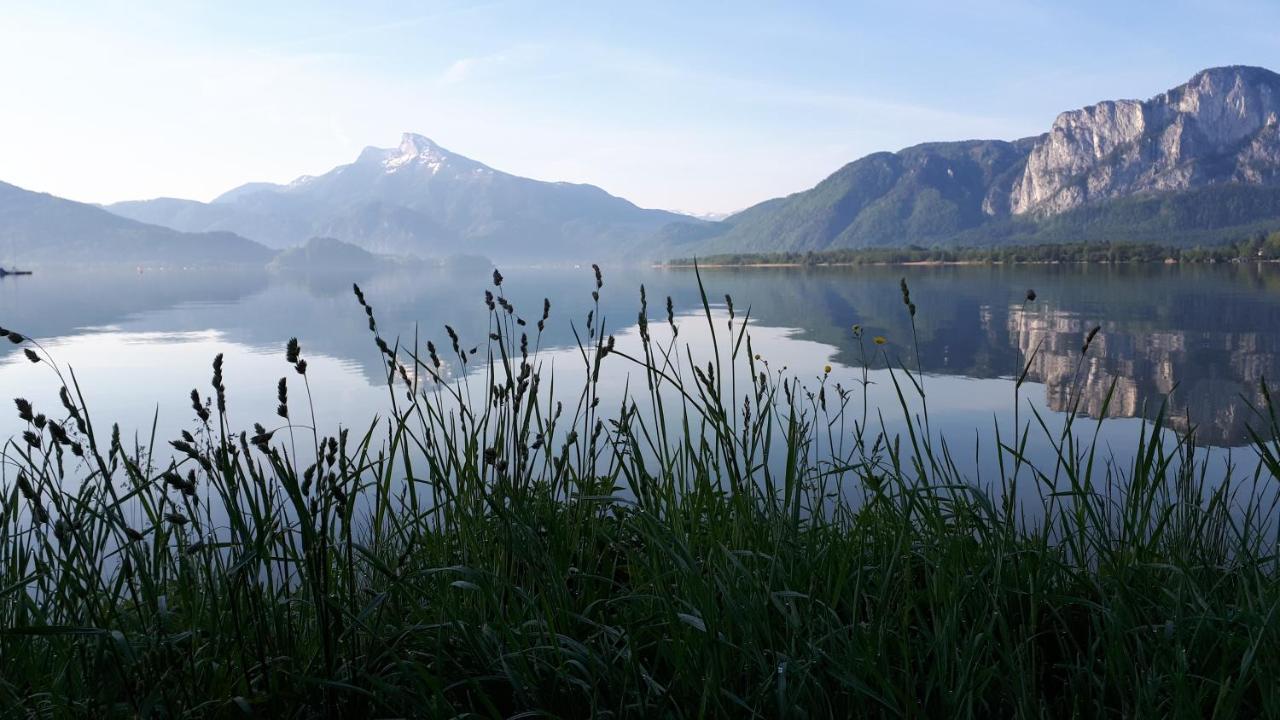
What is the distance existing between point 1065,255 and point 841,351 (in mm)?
106430

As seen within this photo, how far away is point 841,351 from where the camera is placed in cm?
2312

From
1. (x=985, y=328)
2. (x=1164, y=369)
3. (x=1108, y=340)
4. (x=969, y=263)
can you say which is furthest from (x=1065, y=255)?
(x=1164, y=369)

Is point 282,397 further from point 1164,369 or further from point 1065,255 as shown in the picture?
point 1065,255

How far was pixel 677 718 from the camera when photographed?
2.12 m

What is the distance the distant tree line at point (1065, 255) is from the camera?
10462cm

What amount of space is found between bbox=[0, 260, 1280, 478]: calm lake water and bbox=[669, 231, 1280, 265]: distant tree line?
58.3 m

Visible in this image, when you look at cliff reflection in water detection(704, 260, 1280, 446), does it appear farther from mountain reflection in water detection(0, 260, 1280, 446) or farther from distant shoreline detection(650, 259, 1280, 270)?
distant shoreline detection(650, 259, 1280, 270)

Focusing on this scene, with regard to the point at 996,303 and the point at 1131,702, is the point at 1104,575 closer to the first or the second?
the point at 1131,702

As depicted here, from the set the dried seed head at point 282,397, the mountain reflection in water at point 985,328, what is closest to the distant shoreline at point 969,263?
the mountain reflection in water at point 985,328

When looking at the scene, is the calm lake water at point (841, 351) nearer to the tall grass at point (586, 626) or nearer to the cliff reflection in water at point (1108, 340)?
the cliff reflection in water at point (1108, 340)

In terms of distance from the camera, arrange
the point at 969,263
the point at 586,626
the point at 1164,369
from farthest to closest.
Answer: the point at 969,263, the point at 1164,369, the point at 586,626

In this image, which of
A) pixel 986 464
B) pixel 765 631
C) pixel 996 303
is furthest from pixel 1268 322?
pixel 765 631

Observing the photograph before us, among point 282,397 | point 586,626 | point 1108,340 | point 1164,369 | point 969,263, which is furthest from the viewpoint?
point 969,263

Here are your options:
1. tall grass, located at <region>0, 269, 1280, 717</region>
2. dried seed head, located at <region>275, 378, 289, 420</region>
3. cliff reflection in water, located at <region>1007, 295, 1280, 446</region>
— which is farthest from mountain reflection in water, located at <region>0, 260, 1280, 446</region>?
dried seed head, located at <region>275, 378, 289, 420</region>
